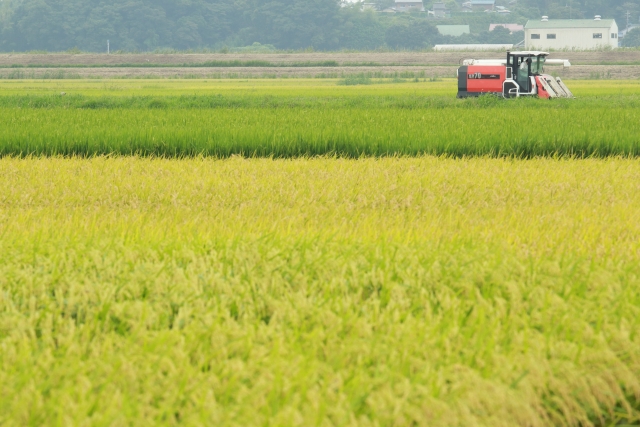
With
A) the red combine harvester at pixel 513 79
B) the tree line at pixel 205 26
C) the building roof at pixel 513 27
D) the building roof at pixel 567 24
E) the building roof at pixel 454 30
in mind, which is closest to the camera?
the red combine harvester at pixel 513 79

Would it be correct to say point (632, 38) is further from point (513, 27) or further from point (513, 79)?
point (513, 79)

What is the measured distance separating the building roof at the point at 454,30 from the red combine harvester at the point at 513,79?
78724mm

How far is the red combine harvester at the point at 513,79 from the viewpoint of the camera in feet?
79.9

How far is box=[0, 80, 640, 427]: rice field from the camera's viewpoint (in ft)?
8.01

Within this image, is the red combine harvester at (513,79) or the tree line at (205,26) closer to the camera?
the red combine harvester at (513,79)

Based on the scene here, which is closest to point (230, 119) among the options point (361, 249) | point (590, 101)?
point (361, 249)

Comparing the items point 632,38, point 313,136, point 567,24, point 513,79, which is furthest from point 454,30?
point 313,136

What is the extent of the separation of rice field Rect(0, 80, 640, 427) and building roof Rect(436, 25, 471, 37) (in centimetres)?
9872

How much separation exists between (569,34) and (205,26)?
39415mm

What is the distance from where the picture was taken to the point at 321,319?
3076 millimetres

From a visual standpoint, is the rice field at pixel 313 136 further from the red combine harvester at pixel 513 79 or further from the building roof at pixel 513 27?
the building roof at pixel 513 27

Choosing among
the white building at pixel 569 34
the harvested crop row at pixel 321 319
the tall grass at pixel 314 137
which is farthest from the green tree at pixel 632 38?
the harvested crop row at pixel 321 319

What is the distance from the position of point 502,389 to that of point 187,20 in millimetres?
89301

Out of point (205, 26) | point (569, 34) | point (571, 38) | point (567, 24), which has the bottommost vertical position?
point (571, 38)
